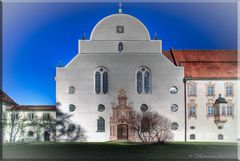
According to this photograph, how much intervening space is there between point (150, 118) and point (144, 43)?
19.5 feet

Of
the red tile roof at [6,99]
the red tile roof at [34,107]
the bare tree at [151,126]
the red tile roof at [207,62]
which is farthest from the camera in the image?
the red tile roof at [34,107]

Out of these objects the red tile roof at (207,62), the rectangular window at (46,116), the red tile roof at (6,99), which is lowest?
the rectangular window at (46,116)

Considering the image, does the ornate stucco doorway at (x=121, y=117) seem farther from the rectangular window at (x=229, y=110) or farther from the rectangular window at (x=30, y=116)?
the rectangular window at (x=229, y=110)

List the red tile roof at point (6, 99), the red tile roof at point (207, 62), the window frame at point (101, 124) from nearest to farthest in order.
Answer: the window frame at point (101, 124)
the red tile roof at point (207, 62)
the red tile roof at point (6, 99)

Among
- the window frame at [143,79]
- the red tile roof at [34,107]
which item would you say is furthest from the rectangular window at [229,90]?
the red tile roof at [34,107]

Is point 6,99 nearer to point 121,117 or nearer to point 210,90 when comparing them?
point 121,117

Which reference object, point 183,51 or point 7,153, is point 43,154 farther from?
point 183,51

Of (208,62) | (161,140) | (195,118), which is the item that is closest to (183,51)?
(208,62)

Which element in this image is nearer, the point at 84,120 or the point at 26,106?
the point at 84,120

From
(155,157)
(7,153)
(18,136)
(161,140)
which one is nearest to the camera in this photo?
(155,157)

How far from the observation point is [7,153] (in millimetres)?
27594

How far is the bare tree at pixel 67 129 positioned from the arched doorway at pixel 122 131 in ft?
8.85

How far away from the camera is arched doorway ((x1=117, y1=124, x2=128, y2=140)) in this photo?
42.1 m

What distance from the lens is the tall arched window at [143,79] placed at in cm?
4231
